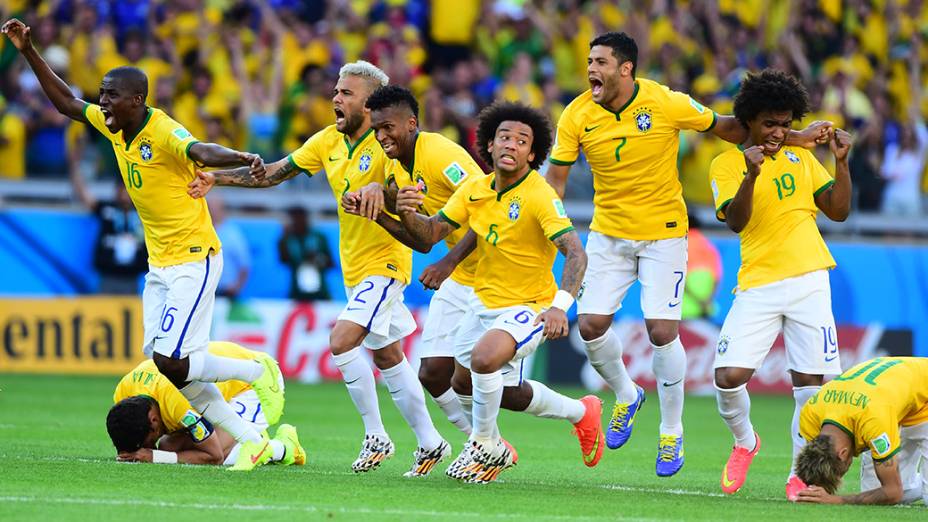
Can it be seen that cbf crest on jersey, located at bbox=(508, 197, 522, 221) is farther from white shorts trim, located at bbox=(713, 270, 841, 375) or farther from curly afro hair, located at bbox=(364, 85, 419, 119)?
white shorts trim, located at bbox=(713, 270, 841, 375)

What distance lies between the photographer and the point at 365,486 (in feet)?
32.1

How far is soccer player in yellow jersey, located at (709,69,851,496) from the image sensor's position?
10453 mm

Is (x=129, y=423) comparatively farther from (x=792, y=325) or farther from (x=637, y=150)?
(x=792, y=325)

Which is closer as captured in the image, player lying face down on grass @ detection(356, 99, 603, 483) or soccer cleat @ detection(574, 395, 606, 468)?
player lying face down on grass @ detection(356, 99, 603, 483)

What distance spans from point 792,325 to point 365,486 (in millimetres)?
3164

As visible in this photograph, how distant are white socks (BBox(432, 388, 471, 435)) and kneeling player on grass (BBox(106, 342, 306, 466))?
44.5 inches

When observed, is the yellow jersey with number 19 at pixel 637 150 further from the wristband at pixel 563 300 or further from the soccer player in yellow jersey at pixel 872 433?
the soccer player in yellow jersey at pixel 872 433

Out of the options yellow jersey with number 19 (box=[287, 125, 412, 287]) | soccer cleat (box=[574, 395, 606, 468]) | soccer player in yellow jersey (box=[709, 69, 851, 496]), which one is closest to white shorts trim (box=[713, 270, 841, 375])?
soccer player in yellow jersey (box=[709, 69, 851, 496])

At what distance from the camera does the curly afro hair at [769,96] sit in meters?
10.5

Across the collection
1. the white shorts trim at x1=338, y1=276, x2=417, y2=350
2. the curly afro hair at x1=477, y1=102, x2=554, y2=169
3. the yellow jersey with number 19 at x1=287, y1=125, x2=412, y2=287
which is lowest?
the white shorts trim at x1=338, y1=276, x2=417, y2=350

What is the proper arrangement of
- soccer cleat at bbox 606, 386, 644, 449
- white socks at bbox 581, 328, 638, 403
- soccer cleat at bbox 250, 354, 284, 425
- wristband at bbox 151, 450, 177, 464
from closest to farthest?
1. wristband at bbox 151, 450, 177, 464
2. white socks at bbox 581, 328, 638, 403
3. soccer cleat at bbox 606, 386, 644, 449
4. soccer cleat at bbox 250, 354, 284, 425

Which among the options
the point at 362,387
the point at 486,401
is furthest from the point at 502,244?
the point at 362,387

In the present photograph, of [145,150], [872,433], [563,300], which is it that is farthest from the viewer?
[145,150]

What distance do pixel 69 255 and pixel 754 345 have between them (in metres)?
11.6
